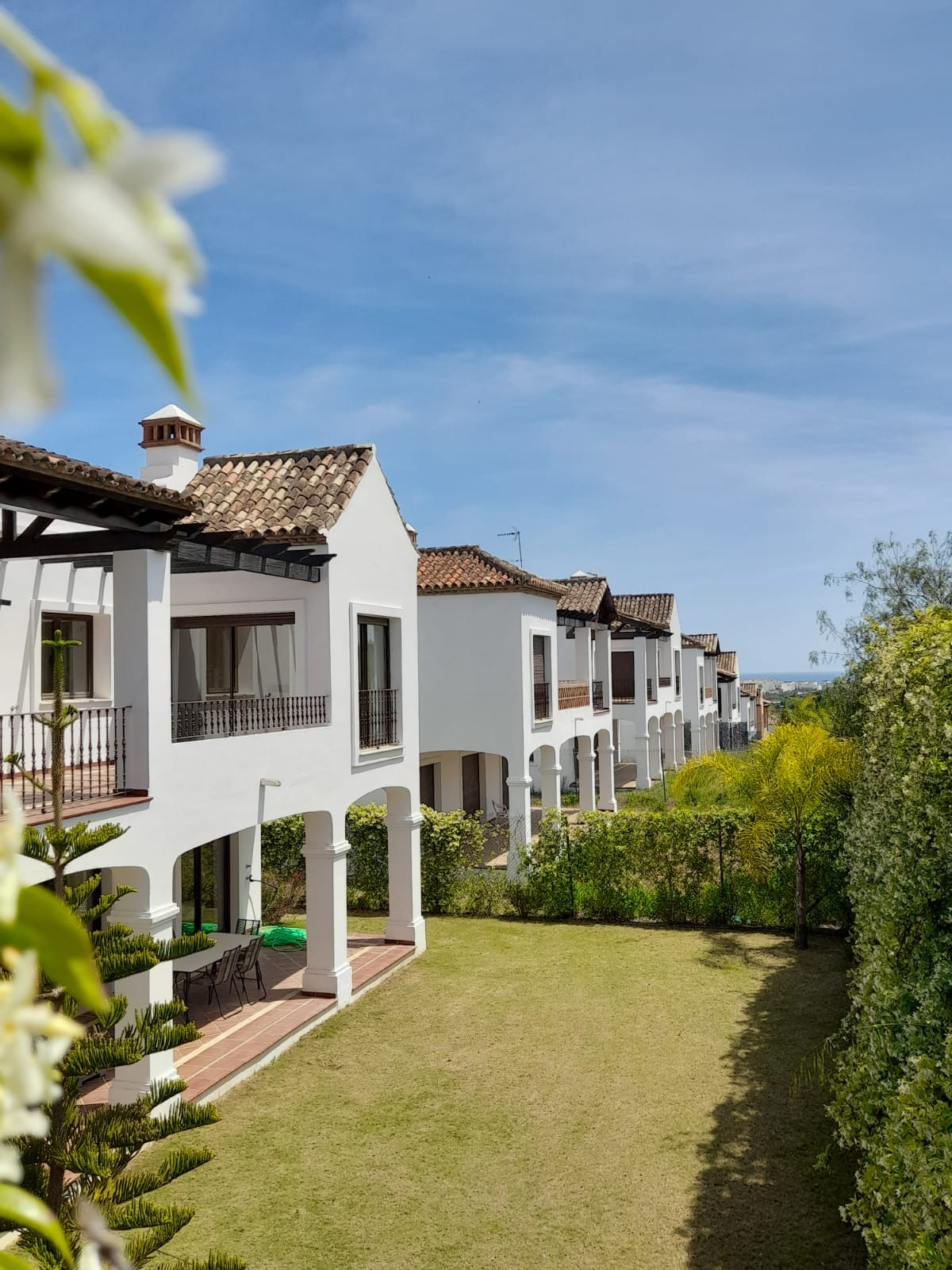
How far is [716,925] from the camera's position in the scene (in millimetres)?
19578

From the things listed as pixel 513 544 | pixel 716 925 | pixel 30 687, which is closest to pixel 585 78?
pixel 30 687

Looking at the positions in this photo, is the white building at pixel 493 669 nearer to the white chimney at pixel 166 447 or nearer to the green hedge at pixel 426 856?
the green hedge at pixel 426 856

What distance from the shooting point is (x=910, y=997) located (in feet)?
23.2

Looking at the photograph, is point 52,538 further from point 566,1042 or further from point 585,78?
point 566,1042

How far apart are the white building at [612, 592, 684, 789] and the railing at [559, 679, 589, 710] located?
7.61 m

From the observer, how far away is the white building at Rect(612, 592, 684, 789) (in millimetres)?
38406

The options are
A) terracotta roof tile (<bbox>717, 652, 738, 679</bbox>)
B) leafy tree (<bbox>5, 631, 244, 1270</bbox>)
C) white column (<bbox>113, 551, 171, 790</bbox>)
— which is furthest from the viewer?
terracotta roof tile (<bbox>717, 652, 738, 679</bbox>)

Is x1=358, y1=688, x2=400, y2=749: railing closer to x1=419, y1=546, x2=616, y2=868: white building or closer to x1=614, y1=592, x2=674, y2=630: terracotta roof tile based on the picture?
x1=419, y1=546, x2=616, y2=868: white building

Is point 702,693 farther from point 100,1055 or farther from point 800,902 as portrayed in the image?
point 100,1055

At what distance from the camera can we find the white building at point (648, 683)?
126 feet

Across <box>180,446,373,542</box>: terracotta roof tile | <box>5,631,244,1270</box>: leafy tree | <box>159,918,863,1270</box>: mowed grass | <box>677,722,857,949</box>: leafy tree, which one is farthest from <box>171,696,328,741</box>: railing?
<box>677,722,857,949</box>: leafy tree

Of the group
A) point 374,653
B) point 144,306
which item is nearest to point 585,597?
point 374,653

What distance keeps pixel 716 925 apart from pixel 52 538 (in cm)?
1506

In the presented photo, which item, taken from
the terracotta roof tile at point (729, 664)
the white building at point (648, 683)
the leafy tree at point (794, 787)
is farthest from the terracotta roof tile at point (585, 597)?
the terracotta roof tile at point (729, 664)
